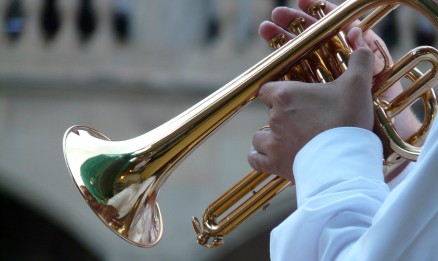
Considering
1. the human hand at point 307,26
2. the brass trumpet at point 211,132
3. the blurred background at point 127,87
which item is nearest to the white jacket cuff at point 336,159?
the brass trumpet at point 211,132

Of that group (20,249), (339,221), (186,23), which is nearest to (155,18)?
(186,23)

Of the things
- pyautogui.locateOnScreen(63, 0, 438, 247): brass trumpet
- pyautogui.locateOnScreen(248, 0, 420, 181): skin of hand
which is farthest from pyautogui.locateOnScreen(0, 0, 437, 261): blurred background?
pyautogui.locateOnScreen(248, 0, 420, 181): skin of hand

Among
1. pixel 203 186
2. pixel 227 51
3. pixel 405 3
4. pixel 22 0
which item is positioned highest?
pixel 22 0

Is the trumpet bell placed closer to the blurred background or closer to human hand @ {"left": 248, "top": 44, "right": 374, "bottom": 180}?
human hand @ {"left": 248, "top": 44, "right": 374, "bottom": 180}

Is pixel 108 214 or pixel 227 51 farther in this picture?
pixel 227 51

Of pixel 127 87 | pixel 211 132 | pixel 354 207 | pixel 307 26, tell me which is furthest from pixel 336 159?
pixel 127 87

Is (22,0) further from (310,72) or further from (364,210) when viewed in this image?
(364,210)

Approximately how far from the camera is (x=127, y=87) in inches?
208

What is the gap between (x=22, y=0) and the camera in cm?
550

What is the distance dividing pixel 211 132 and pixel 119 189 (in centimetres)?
19

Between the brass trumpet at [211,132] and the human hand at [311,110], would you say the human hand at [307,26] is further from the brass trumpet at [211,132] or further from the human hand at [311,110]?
the human hand at [311,110]

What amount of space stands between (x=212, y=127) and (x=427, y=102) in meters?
0.46

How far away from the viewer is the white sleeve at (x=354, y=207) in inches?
45.2

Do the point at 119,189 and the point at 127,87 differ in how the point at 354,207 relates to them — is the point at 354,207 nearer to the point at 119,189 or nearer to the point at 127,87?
the point at 119,189
